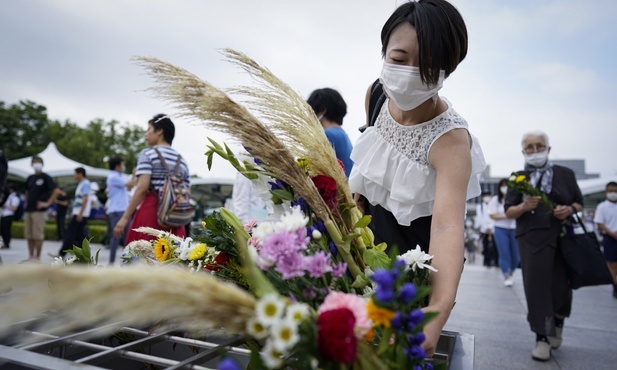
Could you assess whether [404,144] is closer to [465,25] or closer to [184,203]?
[465,25]

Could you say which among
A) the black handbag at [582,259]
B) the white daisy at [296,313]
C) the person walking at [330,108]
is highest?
the person walking at [330,108]

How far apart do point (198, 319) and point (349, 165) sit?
2537 mm

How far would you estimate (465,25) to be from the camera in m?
1.27

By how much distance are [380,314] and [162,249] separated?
2.77 ft

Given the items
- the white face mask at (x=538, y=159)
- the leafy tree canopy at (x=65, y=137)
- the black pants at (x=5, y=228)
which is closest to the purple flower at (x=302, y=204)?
the white face mask at (x=538, y=159)

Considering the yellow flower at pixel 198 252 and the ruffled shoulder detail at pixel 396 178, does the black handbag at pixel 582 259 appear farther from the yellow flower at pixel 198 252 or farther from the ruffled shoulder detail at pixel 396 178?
the yellow flower at pixel 198 252

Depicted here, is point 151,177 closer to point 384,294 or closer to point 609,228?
point 384,294

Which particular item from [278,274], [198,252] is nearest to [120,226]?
[198,252]

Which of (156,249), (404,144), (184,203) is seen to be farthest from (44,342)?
(184,203)

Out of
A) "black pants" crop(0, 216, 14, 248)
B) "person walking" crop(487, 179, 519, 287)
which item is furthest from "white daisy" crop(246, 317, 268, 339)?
"black pants" crop(0, 216, 14, 248)

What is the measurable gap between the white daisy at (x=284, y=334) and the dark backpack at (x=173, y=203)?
3.02 meters

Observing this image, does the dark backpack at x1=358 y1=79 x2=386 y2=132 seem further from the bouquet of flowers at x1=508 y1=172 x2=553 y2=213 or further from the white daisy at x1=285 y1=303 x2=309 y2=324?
the bouquet of flowers at x1=508 y1=172 x2=553 y2=213

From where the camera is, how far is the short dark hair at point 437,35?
1197 mm

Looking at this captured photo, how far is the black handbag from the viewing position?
11.9 feet
